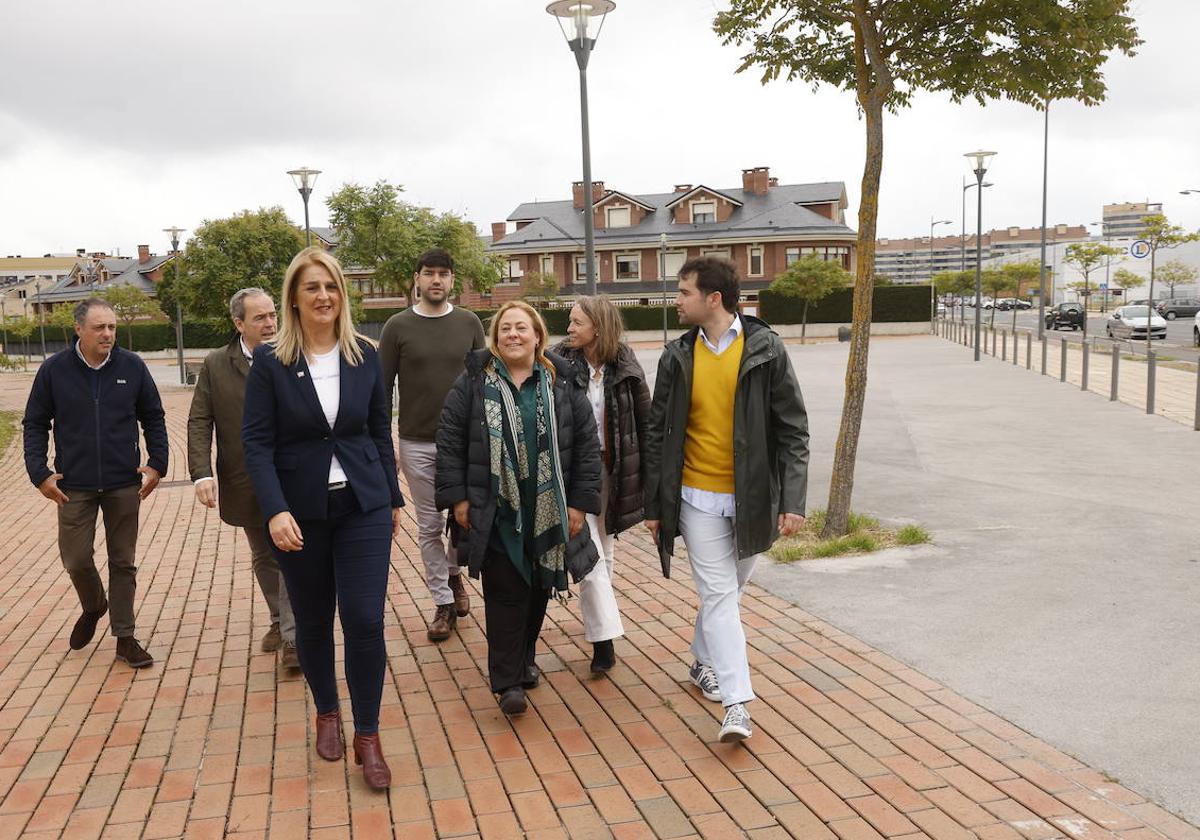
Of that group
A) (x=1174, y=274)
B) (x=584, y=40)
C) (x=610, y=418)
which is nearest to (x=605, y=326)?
(x=610, y=418)

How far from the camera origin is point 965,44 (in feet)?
23.8

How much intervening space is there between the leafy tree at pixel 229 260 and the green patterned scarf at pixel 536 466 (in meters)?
27.1

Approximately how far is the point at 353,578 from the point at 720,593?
1.39m

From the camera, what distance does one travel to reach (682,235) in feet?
198

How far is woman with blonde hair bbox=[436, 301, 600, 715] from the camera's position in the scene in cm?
405

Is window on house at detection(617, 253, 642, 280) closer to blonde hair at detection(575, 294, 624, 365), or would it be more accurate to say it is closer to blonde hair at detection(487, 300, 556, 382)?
blonde hair at detection(575, 294, 624, 365)

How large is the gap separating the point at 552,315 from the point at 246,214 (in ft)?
86.9

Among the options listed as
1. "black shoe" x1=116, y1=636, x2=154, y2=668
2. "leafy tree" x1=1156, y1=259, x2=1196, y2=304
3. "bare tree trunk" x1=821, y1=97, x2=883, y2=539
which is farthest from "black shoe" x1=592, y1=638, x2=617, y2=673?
"leafy tree" x1=1156, y1=259, x2=1196, y2=304

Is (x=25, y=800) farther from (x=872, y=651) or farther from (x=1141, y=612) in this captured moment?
(x=1141, y=612)

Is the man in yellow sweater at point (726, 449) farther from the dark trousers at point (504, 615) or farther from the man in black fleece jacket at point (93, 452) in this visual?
the man in black fleece jacket at point (93, 452)

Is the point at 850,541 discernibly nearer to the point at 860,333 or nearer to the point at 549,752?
the point at 860,333

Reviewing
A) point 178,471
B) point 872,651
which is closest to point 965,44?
point 872,651

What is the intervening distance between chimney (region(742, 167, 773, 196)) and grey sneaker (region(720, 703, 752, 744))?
61.3 m

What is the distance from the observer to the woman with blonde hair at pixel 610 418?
14.7 ft
